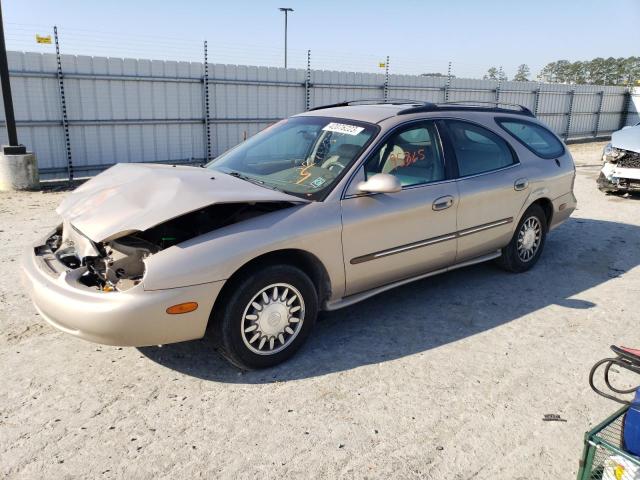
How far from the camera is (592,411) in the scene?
10.3 feet

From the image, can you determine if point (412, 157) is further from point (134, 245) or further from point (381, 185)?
point (134, 245)

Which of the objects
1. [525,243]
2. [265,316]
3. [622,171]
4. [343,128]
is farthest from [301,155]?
[622,171]

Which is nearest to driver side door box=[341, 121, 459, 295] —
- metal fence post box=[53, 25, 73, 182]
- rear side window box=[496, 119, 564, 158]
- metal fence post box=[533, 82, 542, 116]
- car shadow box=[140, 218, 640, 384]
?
car shadow box=[140, 218, 640, 384]

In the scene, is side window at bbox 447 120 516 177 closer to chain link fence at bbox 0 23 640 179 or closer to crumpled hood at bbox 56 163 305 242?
crumpled hood at bbox 56 163 305 242

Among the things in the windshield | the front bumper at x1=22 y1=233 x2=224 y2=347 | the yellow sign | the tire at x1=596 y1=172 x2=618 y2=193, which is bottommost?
the tire at x1=596 y1=172 x2=618 y2=193

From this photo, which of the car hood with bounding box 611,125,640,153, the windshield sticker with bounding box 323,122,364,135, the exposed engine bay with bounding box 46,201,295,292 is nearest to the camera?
the exposed engine bay with bounding box 46,201,295,292

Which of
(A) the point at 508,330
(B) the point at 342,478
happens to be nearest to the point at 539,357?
(A) the point at 508,330

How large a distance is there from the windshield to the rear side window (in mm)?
1869

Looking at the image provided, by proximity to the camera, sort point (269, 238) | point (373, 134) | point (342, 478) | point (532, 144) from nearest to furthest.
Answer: point (342, 478)
point (269, 238)
point (373, 134)
point (532, 144)

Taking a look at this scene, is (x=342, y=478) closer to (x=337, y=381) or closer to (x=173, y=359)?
(x=337, y=381)

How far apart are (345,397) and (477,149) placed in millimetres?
2626

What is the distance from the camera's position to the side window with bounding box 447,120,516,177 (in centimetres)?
455

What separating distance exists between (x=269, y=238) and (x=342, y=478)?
4.69 feet

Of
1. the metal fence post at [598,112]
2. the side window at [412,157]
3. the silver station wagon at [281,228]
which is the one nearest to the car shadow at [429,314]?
the silver station wagon at [281,228]
